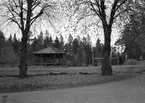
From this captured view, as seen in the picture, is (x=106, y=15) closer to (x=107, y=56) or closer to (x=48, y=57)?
(x=107, y=56)

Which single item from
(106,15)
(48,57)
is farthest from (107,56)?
(48,57)

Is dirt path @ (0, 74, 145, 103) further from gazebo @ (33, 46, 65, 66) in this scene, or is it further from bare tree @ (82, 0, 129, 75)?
gazebo @ (33, 46, 65, 66)

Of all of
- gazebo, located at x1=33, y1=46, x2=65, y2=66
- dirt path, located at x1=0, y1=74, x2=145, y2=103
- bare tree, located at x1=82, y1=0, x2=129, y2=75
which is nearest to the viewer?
dirt path, located at x1=0, y1=74, x2=145, y2=103

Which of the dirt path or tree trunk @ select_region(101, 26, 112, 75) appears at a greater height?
tree trunk @ select_region(101, 26, 112, 75)

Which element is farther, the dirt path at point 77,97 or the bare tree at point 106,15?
the bare tree at point 106,15

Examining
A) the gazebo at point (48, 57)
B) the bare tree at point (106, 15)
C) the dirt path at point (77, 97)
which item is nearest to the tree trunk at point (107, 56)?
the bare tree at point (106, 15)

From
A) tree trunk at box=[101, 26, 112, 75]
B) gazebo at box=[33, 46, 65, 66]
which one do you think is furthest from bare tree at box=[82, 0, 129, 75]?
gazebo at box=[33, 46, 65, 66]

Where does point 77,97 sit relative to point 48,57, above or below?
below

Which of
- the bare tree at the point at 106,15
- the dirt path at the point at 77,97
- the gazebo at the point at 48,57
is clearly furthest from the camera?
the gazebo at the point at 48,57

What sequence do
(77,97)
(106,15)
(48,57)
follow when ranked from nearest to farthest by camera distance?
(77,97), (106,15), (48,57)

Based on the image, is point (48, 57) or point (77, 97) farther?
point (48, 57)

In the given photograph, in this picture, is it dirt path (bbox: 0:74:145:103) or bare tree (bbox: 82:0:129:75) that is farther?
bare tree (bbox: 82:0:129:75)

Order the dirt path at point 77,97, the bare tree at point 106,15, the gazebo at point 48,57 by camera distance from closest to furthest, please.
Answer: the dirt path at point 77,97
the bare tree at point 106,15
the gazebo at point 48,57

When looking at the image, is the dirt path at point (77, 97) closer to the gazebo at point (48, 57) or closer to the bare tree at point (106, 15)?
the bare tree at point (106, 15)
